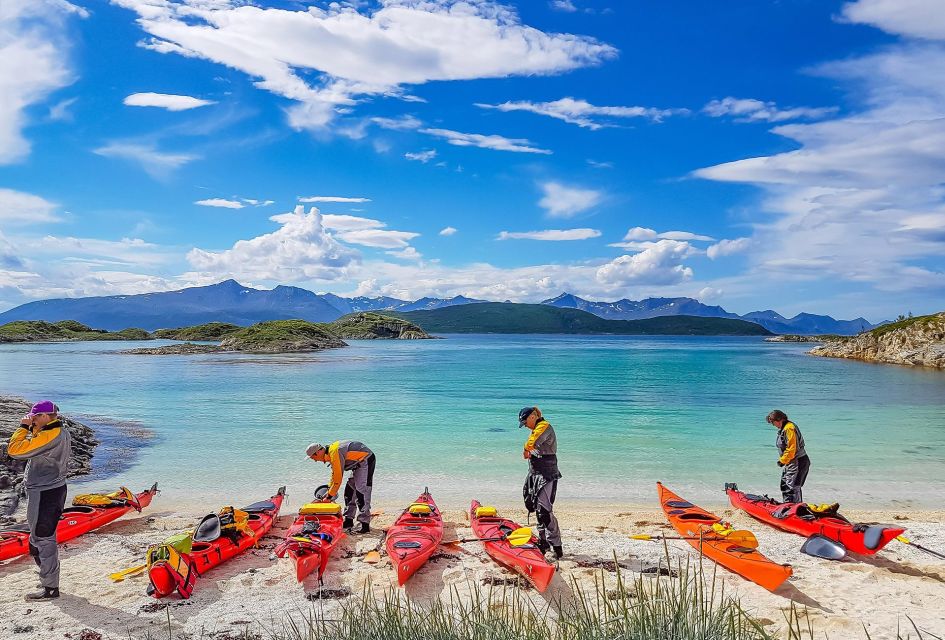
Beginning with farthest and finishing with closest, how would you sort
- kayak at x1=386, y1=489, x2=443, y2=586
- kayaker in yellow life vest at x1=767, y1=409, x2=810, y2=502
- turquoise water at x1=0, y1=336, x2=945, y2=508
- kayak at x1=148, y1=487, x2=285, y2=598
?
turquoise water at x1=0, y1=336, x2=945, y2=508, kayaker in yellow life vest at x1=767, y1=409, x2=810, y2=502, kayak at x1=386, y1=489, x2=443, y2=586, kayak at x1=148, y1=487, x2=285, y2=598

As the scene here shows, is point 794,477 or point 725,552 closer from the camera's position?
point 725,552

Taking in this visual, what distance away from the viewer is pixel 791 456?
1243cm

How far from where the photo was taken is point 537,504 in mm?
10398

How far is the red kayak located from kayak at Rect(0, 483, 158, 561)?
14.6 ft

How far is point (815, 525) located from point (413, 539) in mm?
8119

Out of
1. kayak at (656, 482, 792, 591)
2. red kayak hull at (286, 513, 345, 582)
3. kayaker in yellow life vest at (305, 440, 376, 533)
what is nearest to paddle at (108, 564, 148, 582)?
red kayak hull at (286, 513, 345, 582)

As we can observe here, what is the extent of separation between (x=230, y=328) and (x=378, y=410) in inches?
5931

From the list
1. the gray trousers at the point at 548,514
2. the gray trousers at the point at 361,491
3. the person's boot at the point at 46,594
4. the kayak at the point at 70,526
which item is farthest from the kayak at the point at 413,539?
the kayak at the point at 70,526

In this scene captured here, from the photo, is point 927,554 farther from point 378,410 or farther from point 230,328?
point 230,328

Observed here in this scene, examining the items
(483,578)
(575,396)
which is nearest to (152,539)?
(483,578)

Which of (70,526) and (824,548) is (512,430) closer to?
(824,548)

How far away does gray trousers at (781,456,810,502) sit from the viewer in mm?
12680

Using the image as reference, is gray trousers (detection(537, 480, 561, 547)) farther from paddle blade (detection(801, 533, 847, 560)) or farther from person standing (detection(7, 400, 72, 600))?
person standing (detection(7, 400, 72, 600))

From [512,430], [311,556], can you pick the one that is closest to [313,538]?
[311,556]
